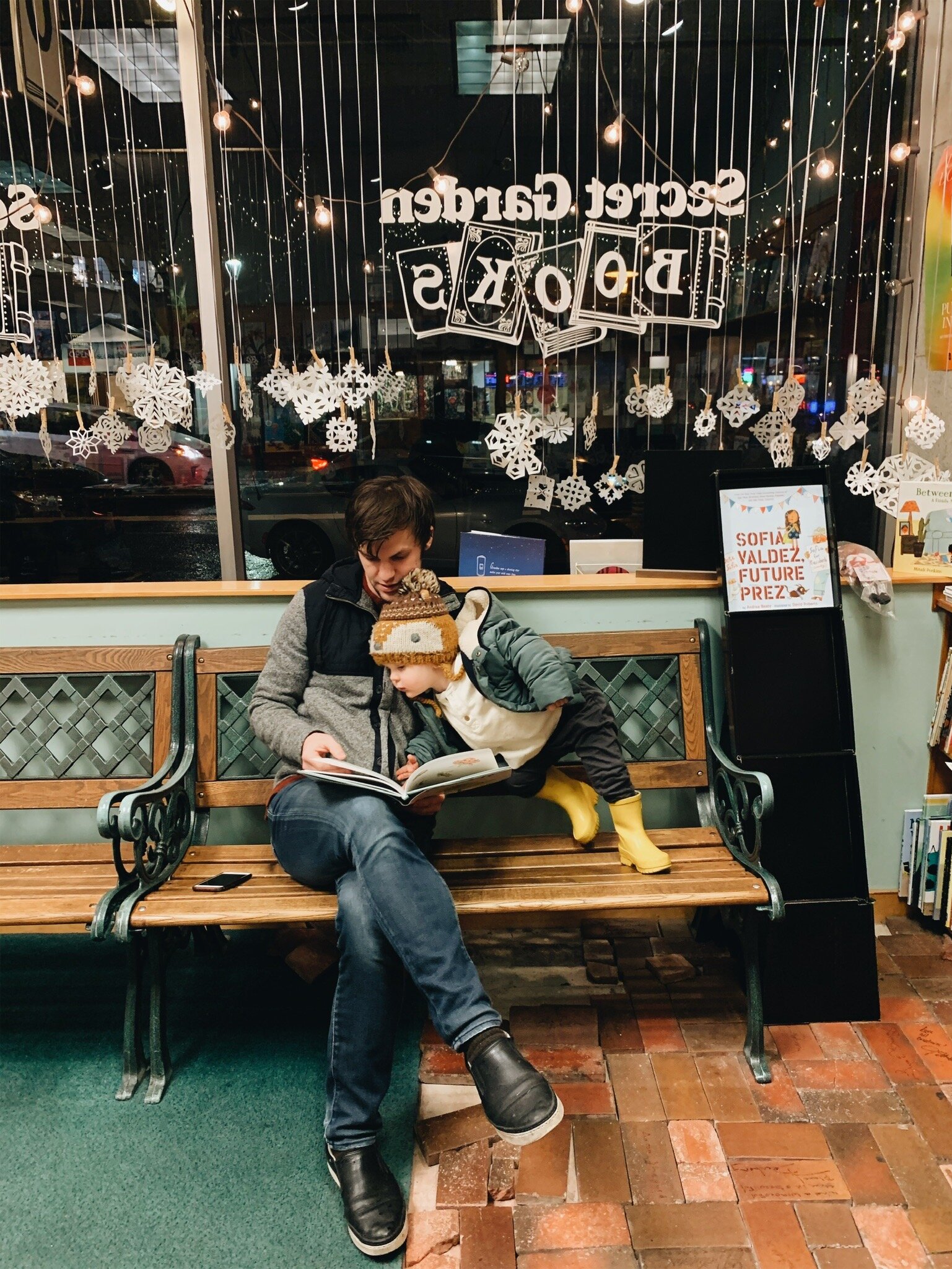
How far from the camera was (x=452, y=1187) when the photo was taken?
2049 mm

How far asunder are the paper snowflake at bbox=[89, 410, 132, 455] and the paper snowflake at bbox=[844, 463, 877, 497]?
2.54 m

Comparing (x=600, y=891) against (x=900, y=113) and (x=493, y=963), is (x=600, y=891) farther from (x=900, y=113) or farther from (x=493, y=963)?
(x=900, y=113)

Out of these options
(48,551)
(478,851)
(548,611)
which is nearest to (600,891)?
(478,851)

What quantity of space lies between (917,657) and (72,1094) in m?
2.83

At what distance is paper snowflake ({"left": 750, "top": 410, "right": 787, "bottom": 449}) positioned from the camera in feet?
10.7

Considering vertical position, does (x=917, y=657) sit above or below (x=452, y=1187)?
above

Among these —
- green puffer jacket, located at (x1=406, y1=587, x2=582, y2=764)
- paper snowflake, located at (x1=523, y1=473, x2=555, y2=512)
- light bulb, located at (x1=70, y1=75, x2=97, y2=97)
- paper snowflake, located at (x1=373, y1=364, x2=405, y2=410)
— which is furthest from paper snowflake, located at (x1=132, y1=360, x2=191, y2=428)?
green puffer jacket, located at (x1=406, y1=587, x2=582, y2=764)

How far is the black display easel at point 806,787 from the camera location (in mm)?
2594

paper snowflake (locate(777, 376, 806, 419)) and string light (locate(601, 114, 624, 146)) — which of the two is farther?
paper snowflake (locate(777, 376, 806, 419))

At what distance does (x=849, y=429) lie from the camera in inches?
127

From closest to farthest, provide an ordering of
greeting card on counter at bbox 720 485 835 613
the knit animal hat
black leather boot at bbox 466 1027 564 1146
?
black leather boot at bbox 466 1027 564 1146, the knit animal hat, greeting card on counter at bbox 720 485 835 613

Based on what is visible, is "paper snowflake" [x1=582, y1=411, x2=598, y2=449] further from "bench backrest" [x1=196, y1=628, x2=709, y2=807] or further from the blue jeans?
the blue jeans

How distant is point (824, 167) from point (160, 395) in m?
2.44

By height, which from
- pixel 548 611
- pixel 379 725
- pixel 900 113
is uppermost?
pixel 900 113
